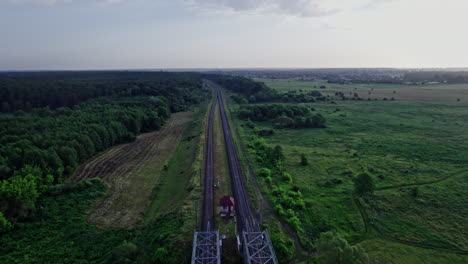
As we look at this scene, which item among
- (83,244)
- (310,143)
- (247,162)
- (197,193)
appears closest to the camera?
(83,244)

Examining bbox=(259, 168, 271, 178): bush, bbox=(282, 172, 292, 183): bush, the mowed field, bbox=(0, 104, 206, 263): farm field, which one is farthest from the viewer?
bbox=(259, 168, 271, 178): bush

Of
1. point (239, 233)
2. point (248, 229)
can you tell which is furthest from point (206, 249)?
point (248, 229)

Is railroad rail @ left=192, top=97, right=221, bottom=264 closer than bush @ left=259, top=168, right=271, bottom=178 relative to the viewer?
Yes

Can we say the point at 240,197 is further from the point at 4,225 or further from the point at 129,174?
the point at 4,225

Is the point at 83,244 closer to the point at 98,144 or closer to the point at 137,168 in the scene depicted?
the point at 137,168

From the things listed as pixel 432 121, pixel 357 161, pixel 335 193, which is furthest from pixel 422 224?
pixel 432 121

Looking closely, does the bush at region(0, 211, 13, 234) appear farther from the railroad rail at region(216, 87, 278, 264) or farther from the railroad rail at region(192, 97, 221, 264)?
the railroad rail at region(216, 87, 278, 264)

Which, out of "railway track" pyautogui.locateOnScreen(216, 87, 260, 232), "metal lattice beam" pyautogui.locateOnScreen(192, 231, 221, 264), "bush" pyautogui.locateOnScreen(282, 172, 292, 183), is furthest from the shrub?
"bush" pyautogui.locateOnScreen(282, 172, 292, 183)
